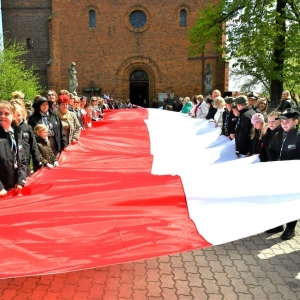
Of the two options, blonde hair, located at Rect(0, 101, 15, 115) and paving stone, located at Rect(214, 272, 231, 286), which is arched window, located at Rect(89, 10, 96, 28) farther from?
paving stone, located at Rect(214, 272, 231, 286)

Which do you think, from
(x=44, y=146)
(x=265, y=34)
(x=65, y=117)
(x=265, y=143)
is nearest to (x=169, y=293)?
(x=265, y=143)

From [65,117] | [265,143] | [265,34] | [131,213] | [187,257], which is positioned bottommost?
[187,257]

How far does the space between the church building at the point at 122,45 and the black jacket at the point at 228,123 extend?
18.3m

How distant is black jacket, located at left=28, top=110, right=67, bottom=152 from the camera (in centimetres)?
602

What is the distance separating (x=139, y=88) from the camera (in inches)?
1098

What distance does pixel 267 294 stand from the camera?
12.2ft

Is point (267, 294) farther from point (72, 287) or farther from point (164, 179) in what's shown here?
point (72, 287)

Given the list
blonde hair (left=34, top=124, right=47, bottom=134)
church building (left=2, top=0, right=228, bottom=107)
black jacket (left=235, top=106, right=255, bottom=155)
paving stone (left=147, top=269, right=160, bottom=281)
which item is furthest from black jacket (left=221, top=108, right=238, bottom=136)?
church building (left=2, top=0, right=228, bottom=107)

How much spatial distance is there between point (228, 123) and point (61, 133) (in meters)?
3.14

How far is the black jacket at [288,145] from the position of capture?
4.70m

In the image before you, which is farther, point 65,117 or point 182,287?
point 65,117

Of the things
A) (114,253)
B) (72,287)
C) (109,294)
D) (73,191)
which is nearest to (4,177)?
(73,191)

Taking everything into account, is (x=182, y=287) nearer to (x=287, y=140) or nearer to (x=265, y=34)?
(x=287, y=140)

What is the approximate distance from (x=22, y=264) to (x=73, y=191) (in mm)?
1308
